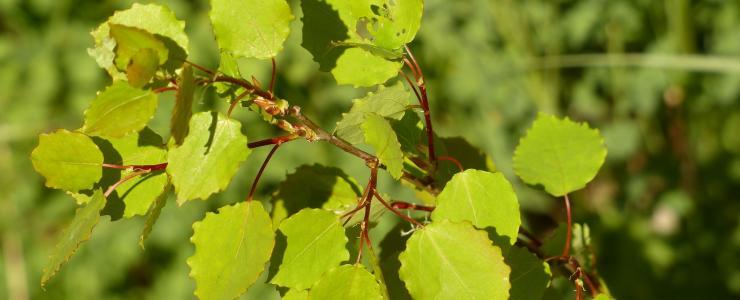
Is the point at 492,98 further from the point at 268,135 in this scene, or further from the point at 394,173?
the point at 394,173

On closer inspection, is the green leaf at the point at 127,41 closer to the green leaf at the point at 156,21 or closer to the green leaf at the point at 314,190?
the green leaf at the point at 156,21

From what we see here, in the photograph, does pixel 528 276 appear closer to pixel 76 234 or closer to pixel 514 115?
pixel 76 234

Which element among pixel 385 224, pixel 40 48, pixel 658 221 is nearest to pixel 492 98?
pixel 385 224

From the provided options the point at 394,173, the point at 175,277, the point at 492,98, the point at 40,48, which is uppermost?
the point at 394,173

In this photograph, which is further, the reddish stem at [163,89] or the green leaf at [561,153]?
the green leaf at [561,153]

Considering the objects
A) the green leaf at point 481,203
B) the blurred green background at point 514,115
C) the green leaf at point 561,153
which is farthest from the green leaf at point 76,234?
the blurred green background at point 514,115

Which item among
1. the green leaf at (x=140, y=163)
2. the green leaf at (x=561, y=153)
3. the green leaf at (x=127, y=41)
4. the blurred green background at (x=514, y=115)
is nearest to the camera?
the green leaf at (x=127, y=41)

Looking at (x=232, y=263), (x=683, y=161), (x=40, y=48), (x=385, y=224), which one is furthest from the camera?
(x=40, y=48)

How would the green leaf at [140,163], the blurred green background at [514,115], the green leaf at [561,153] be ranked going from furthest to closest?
1. the blurred green background at [514,115]
2. the green leaf at [561,153]
3. the green leaf at [140,163]
